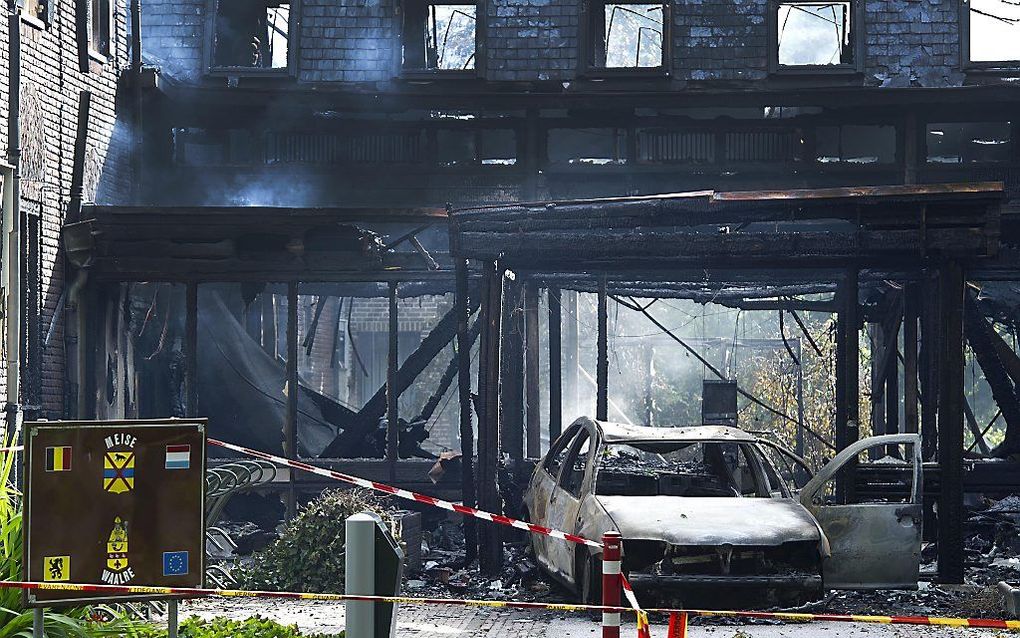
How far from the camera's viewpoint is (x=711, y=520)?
11.2 m

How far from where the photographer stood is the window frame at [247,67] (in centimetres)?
1978

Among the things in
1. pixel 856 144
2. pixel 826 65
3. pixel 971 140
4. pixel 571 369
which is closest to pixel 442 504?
pixel 826 65

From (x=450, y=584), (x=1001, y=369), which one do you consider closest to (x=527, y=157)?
(x=1001, y=369)

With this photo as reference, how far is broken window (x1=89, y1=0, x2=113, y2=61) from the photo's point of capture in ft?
57.6

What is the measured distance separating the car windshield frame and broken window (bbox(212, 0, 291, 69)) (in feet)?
31.9

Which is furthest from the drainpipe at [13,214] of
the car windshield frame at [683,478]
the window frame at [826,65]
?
the window frame at [826,65]

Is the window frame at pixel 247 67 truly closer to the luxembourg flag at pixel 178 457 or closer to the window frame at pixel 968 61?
the window frame at pixel 968 61

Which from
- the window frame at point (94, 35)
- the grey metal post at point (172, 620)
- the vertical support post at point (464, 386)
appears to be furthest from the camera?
the window frame at point (94, 35)

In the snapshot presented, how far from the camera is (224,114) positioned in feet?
66.0

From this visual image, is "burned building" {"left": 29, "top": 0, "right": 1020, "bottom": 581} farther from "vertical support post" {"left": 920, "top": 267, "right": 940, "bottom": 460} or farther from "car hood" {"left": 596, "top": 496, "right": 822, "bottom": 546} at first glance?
"car hood" {"left": 596, "top": 496, "right": 822, "bottom": 546}

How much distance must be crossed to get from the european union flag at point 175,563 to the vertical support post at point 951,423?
27.2ft

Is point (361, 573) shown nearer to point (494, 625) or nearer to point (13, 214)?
point (494, 625)

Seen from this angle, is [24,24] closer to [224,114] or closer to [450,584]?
[224,114]

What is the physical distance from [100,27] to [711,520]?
1058cm
